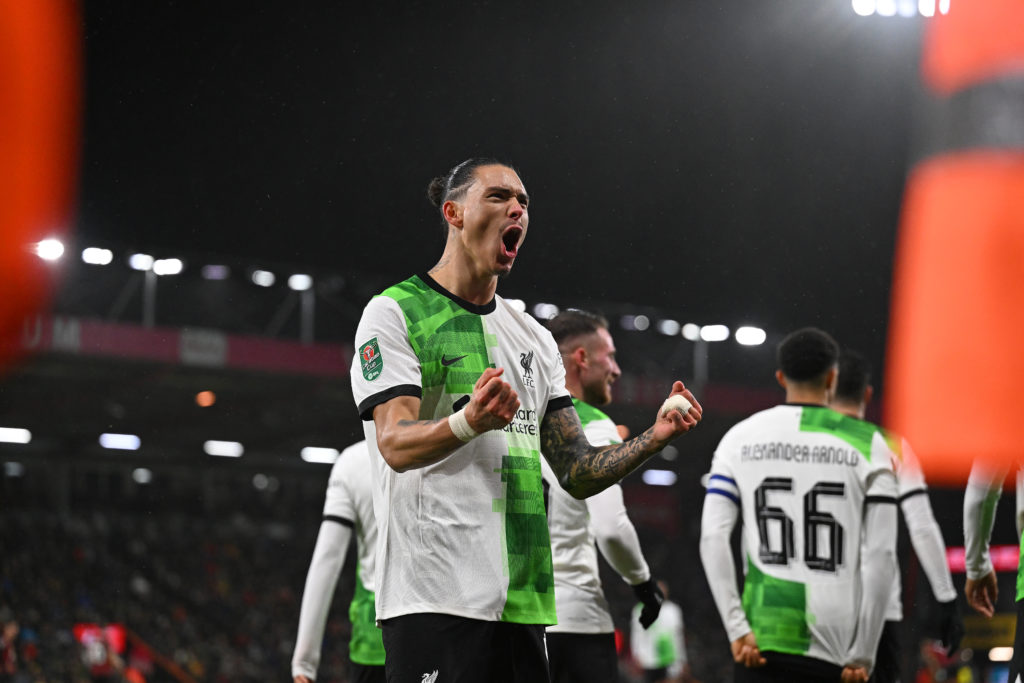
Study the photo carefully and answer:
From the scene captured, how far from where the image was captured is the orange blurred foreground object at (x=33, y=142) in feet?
46.4

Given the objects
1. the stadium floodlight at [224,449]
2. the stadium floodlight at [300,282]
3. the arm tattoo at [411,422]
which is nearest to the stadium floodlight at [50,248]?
the stadium floodlight at [300,282]

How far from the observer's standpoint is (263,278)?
23.3 metres

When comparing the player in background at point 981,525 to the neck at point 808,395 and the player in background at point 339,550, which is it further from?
the player in background at point 339,550

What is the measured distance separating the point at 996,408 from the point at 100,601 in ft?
57.1

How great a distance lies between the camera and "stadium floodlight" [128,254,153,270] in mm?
20844

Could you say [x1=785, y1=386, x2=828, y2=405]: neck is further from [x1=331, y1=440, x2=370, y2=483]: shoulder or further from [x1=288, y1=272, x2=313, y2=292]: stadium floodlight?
[x1=288, y1=272, x2=313, y2=292]: stadium floodlight

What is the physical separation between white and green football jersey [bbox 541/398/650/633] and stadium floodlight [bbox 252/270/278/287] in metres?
18.5

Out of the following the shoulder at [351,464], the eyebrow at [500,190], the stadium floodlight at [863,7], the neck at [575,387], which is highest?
the stadium floodlight at [863,7]

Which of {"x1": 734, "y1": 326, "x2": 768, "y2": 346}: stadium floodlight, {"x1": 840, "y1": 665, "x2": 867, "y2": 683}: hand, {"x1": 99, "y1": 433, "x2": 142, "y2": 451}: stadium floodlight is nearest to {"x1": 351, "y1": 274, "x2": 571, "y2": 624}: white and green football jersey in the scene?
{"x1": 840, "y1": 665, "x2": 867, "y2": 683}: hand

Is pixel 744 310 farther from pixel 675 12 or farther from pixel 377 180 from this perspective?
pixel 675 12

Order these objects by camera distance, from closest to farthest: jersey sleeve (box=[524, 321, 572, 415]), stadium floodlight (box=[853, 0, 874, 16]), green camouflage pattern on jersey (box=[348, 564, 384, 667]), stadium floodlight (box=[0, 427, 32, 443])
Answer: jersey sleeve (box=[524, 321, 572, 415]) < green camouflage pattern on jersey (box=[348, 564, 384, 667]) < stadium floodlight (box=[853, 0, 874, 16]) < stadium floodlight (box=[0, 427, 32, 443])

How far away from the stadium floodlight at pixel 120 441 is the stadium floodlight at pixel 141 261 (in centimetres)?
895

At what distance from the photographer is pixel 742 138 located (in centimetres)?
1598

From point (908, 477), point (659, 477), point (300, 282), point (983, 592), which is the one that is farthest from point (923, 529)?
point (659, 477)
